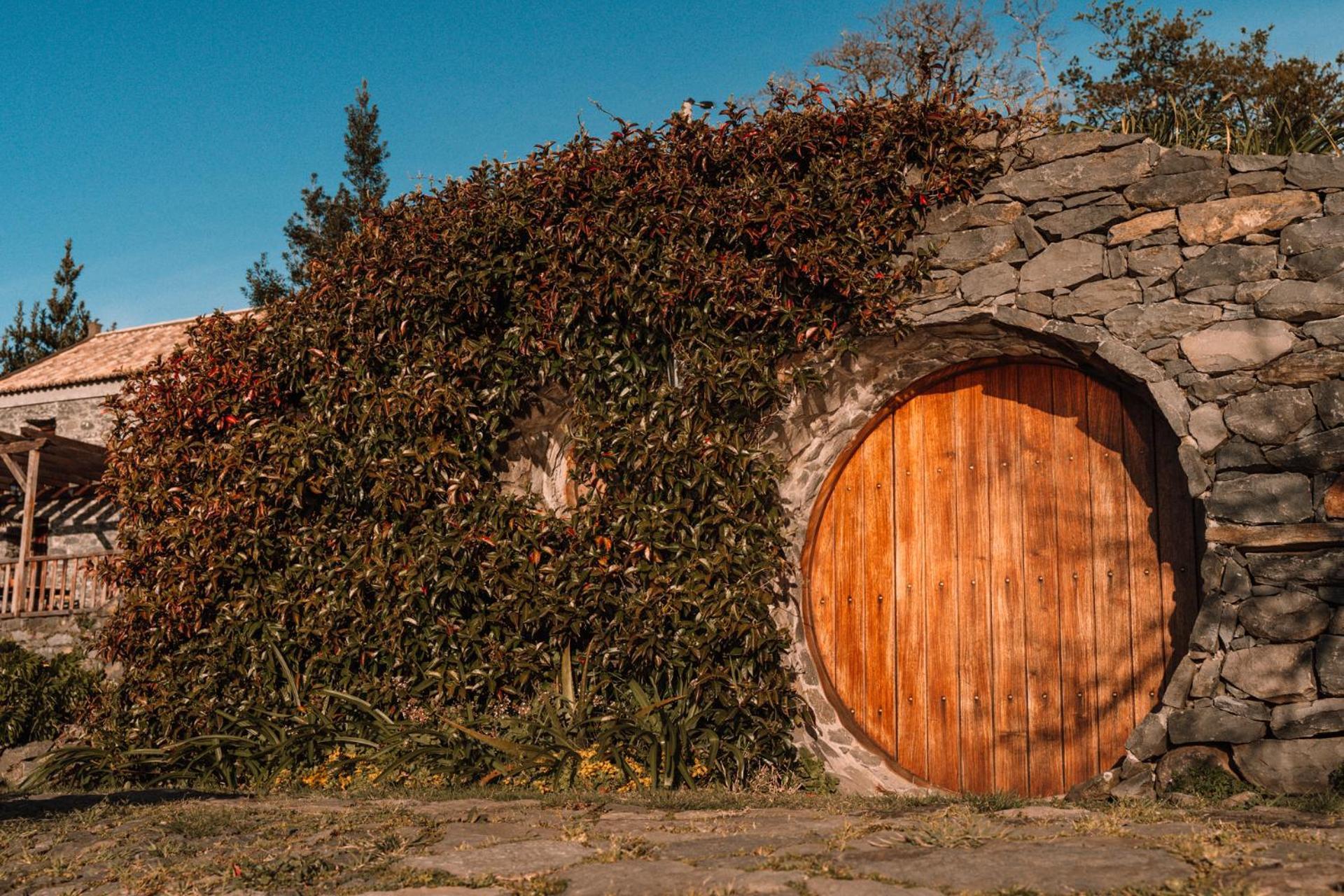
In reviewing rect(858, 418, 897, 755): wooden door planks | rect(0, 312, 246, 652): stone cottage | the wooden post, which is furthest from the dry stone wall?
rect(0, 312, 246, 652): stone cottage

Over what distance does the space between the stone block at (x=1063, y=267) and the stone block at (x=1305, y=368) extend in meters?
0.86

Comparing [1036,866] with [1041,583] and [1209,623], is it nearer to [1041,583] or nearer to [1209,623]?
[1209,623]

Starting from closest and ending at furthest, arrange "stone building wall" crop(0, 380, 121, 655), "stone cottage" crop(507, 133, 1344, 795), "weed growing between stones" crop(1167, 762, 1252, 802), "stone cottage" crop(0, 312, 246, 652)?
"weed growing between stones" crop(1167, 762, 1252, 802), "stone cottage" crop(507, 133, 1344, 795), "stone cottage" crop(0, 312, 246, 652), "stone building wall" crop(0, 380, 121, 655)

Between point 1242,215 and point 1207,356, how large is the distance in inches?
26.3

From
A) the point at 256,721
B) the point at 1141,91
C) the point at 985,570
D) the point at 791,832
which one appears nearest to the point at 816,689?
the point at 985,570

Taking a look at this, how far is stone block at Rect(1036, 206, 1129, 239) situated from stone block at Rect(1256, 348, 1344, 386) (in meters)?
0.97

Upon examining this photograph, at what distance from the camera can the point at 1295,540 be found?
4414 millimetres

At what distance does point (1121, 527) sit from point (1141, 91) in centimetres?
1189

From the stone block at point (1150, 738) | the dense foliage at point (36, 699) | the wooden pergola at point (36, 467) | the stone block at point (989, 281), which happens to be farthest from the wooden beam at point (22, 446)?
the stone block at point (1150, 738)

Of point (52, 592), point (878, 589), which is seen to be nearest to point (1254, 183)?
point (878, 589)

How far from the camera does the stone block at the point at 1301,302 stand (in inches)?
180

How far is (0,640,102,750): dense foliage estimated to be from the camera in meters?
8.11

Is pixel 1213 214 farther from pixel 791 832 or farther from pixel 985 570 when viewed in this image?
pixel 791 832

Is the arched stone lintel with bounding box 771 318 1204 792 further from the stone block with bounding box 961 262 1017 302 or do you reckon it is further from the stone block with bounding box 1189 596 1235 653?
the stone block with bounding box 1189 596 1235 653
